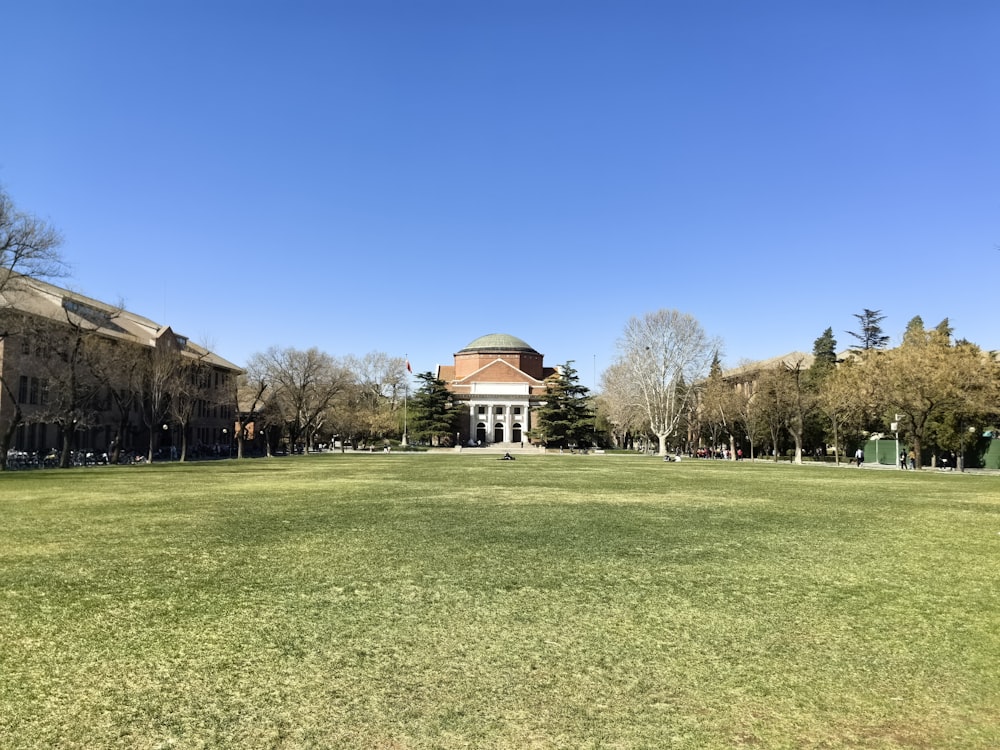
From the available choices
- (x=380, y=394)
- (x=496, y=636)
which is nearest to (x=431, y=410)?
(x=380, y=394)

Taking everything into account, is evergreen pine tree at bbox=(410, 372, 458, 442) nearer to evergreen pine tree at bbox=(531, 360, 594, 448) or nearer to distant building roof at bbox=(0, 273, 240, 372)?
evergreen pine tree at bbox=(531, 360, 594, 448)

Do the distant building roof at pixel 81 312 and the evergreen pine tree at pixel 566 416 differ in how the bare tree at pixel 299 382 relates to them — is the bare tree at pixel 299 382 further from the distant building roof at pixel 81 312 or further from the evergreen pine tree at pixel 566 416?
the evergreen pine tree at pixel 566 416

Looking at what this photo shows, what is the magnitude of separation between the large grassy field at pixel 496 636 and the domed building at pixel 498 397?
288 feet

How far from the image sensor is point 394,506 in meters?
17.2

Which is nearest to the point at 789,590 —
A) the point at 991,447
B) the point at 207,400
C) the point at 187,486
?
the point at 187,486

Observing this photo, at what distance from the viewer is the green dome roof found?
114625 millimetres

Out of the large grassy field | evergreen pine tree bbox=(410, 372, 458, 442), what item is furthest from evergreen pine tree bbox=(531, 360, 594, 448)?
the large grassy field

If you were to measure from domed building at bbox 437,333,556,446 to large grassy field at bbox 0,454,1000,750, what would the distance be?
87.7 m

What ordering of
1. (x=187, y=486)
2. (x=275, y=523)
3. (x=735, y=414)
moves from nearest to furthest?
(x=275, y=523) < (x=187, y=486) < (x=735, y=414)

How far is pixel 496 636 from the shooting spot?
6.09 meters

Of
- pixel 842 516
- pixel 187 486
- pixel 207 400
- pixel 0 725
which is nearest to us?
pixel 0 725

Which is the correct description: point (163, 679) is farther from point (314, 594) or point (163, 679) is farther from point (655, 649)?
point (655, 649)

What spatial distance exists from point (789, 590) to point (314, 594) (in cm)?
506

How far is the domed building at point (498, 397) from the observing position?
341 ft
